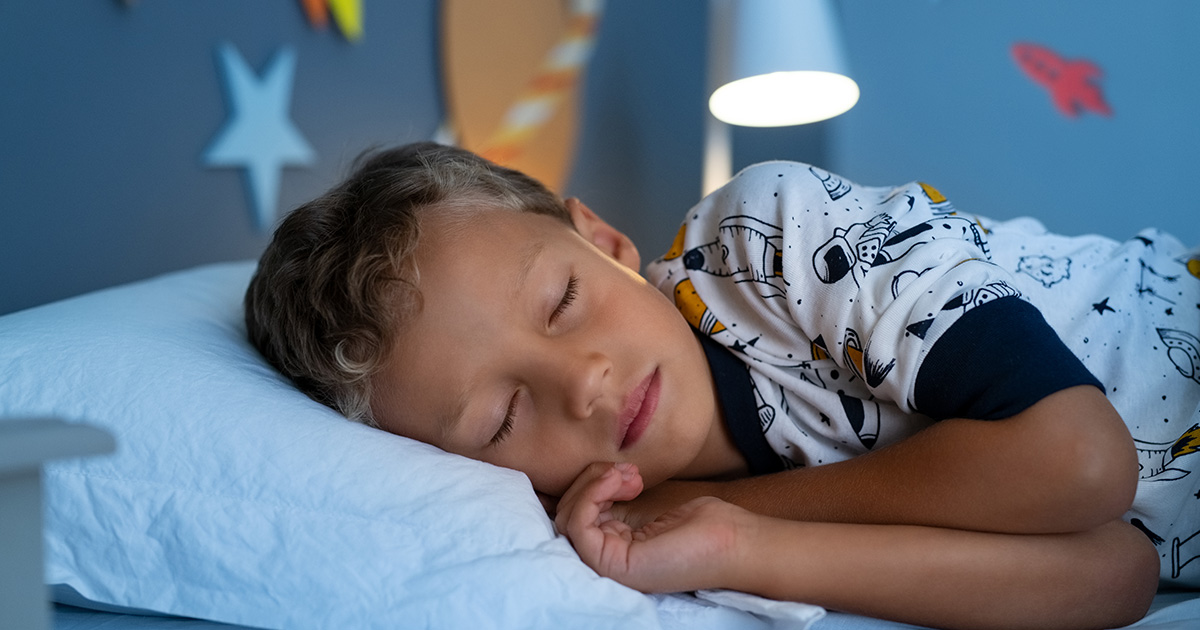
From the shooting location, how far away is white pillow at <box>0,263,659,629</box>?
0.62 metres

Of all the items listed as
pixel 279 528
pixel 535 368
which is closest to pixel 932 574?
pixel 535 368

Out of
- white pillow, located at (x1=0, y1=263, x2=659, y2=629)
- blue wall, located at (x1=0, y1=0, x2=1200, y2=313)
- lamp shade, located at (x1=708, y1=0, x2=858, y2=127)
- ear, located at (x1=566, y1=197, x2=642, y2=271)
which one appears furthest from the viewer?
lamp shade, located at (x1=708, y1=0, x2=858, y2=127)

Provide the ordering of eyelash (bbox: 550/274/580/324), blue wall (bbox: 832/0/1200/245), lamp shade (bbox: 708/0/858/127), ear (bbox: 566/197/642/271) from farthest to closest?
1. blue wall (bbox: 832/0/1200/245)
2. lamp shade (bbox: 708/0/858/127)
3. ear (bbox: 566/197/642/271)
4. eyelash (bbox: 550/274/580/324)

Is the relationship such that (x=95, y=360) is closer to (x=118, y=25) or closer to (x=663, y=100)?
(x=118, y=25)

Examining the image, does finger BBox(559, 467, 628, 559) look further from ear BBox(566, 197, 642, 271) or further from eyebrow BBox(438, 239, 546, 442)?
ear BBox(566, 197, 642, 271)

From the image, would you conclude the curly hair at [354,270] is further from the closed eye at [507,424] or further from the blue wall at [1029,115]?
the blue wall at [1029,115]

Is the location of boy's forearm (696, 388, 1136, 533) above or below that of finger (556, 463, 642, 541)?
above

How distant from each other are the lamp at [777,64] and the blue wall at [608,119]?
1.40 ft

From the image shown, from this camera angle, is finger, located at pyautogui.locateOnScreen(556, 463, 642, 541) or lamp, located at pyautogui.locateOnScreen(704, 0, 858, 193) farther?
lamp, located at pyautogui.locateOnScreen(704, 0, 858, 193)

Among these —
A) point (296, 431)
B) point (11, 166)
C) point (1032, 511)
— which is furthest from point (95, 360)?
point (1032, 511)

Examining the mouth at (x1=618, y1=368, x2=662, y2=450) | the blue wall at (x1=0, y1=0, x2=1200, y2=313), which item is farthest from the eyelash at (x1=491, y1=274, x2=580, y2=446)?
the blue wall at (x1=0, y1=0, x2=1200, y2=313)

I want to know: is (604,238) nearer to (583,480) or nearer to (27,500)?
(583,480)

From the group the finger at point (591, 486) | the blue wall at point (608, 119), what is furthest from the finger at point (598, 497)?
the blue wall at point (608, 119)

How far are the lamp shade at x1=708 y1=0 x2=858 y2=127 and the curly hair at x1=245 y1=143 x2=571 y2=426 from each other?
2.89 ft
